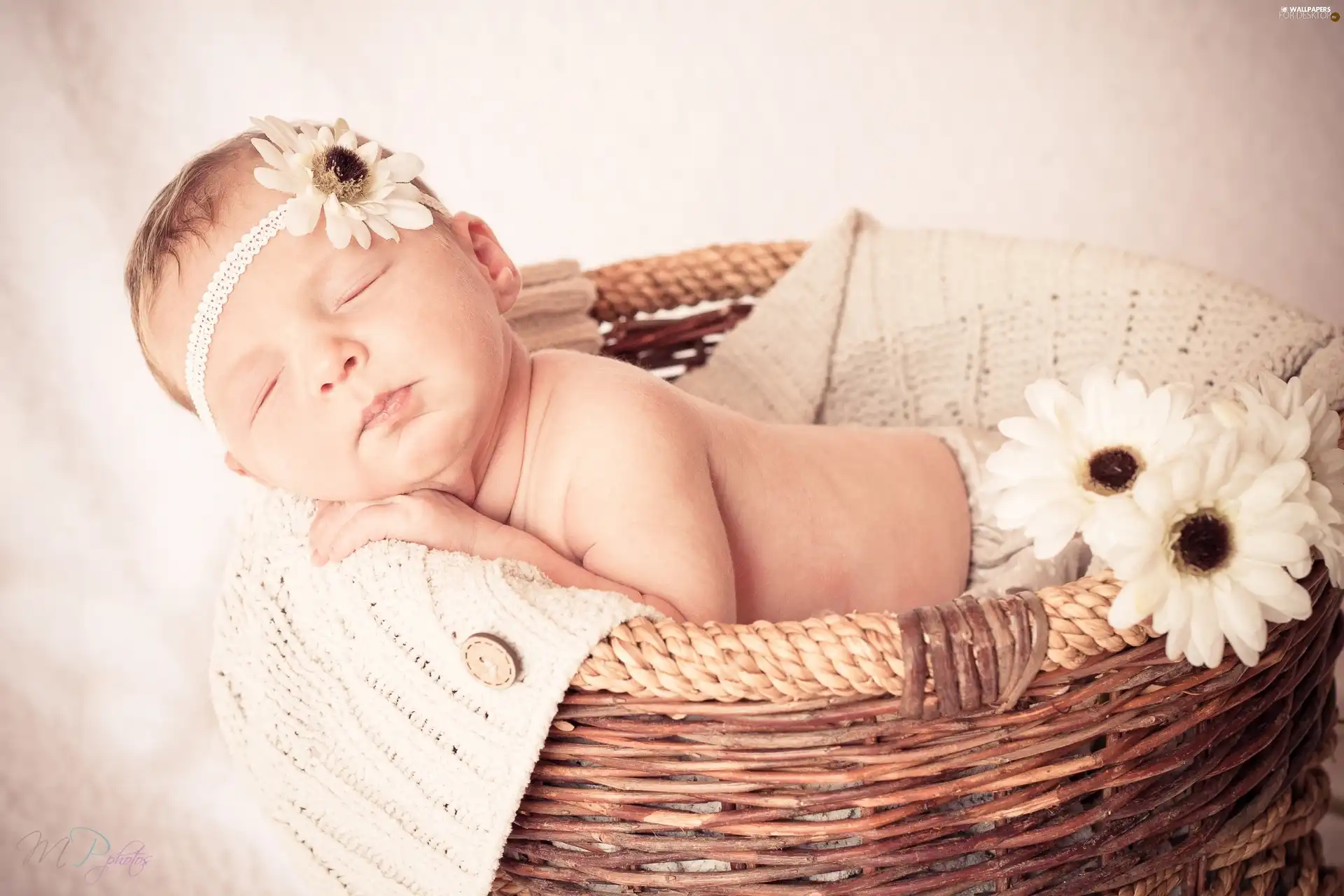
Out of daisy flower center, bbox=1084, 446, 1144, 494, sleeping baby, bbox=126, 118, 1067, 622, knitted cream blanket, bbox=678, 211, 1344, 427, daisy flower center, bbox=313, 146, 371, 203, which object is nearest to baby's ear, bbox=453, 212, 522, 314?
sleeping baby, bbox=126, 118, 1067, 622

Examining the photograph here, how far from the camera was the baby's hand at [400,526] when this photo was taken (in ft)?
4.36

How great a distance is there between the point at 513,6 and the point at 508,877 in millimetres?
2060

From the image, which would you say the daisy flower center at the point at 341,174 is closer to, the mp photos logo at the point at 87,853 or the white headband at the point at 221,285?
the white headband at the point at 221,285

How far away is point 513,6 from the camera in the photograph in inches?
108

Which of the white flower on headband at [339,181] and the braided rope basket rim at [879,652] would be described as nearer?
the braided rope basket rim at [879,652]

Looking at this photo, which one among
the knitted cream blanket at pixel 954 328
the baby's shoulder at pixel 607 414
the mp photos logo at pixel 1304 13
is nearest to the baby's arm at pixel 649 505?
the baby's shoulder at pixel 607 414

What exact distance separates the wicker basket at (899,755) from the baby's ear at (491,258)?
1.83ft

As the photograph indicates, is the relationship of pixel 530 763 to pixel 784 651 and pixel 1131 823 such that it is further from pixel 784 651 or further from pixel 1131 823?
pixel 1131 823

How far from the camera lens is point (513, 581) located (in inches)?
47.3

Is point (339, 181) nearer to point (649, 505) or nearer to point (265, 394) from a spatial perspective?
point (265, 394)

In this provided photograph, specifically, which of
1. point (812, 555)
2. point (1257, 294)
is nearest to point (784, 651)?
point (812, 555)

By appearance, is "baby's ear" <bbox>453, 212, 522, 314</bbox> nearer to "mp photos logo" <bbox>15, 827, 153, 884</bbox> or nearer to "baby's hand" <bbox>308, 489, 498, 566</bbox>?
"baby's hand" <bbox>308, 489, 498, 566</bbox>

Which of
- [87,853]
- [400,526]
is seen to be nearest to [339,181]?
[400,526]

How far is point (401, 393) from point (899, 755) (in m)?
0.64
